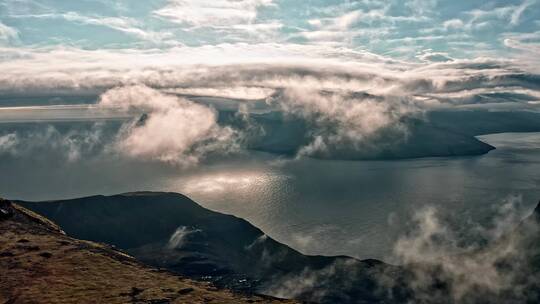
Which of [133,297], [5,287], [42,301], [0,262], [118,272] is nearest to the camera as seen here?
[42,301]

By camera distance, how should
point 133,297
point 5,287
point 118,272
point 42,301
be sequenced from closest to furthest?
point 42,301, point 5,287, point 133,297, point 118,272

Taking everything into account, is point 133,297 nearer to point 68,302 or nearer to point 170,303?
point 170,303

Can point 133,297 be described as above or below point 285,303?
above

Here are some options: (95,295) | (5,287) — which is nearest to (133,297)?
(95,295)

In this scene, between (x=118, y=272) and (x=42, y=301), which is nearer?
(x=42, y=301)

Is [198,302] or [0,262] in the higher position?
[0,262]

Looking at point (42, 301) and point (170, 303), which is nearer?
point (42, 301)

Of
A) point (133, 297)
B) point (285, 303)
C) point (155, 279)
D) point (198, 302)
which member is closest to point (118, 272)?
point (155, 279)

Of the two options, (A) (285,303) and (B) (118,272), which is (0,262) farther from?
(A) (285,303)

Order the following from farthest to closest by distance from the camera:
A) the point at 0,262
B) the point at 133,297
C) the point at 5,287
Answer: the point at 0,262 < the point at 133,297 < the point at 5,287
